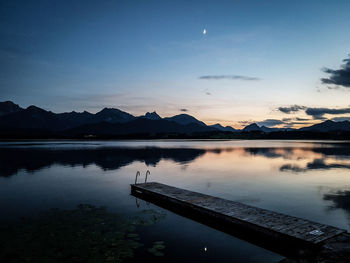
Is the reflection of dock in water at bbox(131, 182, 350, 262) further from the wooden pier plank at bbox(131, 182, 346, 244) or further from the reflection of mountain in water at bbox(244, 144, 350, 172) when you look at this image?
the reflection of mountain in water at bbox(244, 144, 350, 172)

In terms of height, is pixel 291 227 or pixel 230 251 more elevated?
pixel 291 227

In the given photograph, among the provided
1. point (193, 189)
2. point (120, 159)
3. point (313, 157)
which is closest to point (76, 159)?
point (120, 159)

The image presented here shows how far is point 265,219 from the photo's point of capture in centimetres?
1448

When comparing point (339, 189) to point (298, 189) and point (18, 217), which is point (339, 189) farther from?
point (18, 217)

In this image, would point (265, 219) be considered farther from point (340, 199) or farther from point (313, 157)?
point (313, 157)

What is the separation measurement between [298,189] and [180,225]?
17.2m

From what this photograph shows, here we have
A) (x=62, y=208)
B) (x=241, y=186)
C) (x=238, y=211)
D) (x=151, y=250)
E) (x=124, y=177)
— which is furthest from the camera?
(x=124, y=177)

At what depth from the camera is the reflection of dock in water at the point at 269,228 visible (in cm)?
1122

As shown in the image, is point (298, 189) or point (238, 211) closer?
point (238, 211)

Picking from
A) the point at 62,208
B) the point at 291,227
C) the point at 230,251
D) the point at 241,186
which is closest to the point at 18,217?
the point at 62,208

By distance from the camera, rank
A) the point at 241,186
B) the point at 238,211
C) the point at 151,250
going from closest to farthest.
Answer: the point at 151,250, the point at 238,211, the point at 241,186

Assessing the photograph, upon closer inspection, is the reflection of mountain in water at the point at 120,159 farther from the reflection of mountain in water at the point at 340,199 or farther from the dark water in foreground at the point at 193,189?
the reflection of mountain in water at the point at 340,199

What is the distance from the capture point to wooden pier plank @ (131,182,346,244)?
12.2 meters

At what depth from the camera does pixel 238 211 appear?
16.1 m
